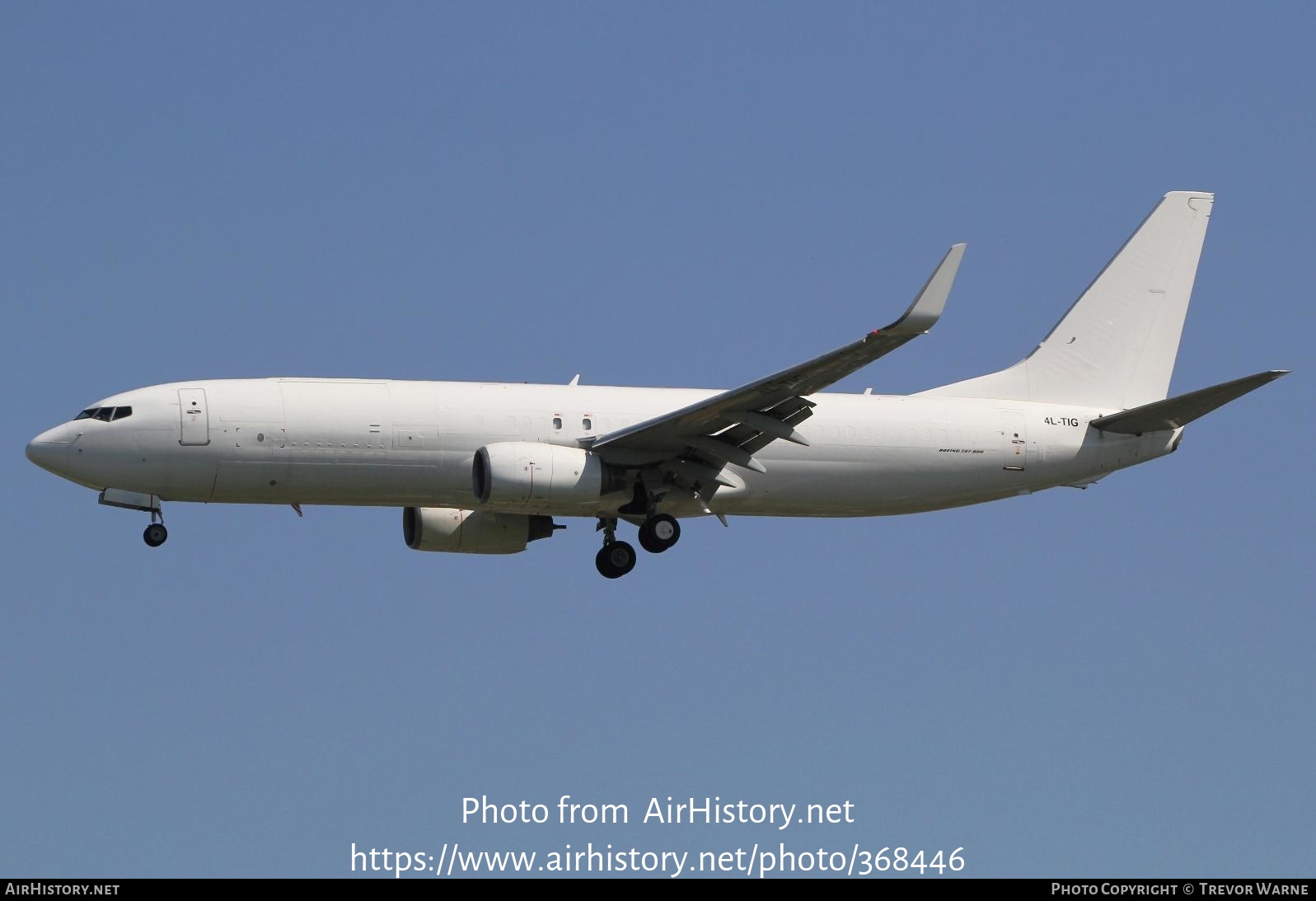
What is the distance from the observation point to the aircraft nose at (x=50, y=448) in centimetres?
3903

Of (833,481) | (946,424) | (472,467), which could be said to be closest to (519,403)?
(472,467)

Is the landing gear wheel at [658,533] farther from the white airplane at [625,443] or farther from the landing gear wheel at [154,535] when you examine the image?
the landing gear wheel at [154,535]

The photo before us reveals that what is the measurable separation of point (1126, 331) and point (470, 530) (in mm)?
16629

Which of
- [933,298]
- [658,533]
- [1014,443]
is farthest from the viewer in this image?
[1014,443]

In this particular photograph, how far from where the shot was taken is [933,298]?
3419 cm

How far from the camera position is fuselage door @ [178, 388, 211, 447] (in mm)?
38875

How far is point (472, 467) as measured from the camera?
39781mm

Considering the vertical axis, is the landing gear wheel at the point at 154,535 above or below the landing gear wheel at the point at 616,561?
below

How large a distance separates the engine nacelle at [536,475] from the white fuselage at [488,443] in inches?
10.8

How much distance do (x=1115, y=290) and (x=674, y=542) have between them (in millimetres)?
13708

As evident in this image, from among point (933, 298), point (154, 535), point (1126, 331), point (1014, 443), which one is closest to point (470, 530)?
point (154, 535)

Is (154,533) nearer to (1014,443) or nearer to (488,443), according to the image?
(488,443)

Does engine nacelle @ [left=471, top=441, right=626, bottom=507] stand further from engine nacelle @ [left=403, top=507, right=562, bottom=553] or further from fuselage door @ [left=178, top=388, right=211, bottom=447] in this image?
fuselage door @ [left=178, top=388, right=211, bottom=447]

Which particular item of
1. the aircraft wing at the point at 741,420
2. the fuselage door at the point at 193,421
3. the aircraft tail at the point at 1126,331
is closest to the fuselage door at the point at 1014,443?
the aircraft tail at the point at 1126,331
